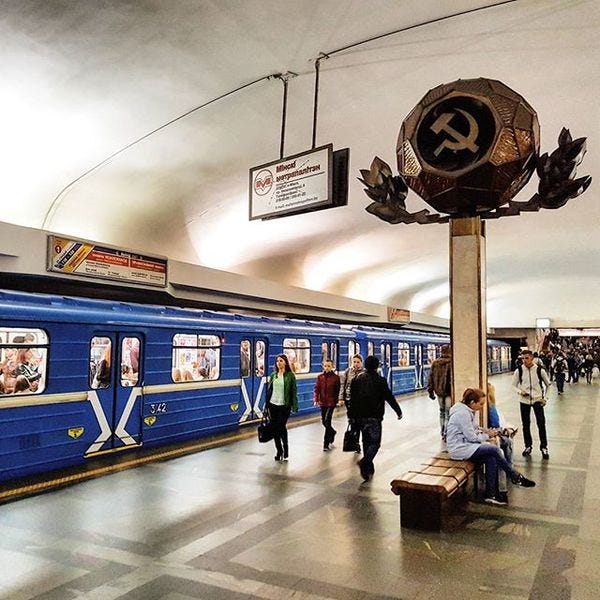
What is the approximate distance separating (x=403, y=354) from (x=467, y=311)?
12488 mm

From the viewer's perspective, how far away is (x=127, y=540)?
191 inches

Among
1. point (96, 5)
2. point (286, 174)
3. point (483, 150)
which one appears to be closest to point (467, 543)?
point (483, 150)

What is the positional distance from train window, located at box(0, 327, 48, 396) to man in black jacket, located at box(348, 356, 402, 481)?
12.3ft

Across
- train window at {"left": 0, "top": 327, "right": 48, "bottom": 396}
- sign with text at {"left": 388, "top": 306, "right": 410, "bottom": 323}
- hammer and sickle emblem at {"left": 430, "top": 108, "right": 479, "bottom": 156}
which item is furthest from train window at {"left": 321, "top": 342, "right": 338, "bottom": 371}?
hammer and sickle emblem at {"left": 430, "top": 108, "right": 479, "bottom": 156}

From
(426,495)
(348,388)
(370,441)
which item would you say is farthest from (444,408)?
(426,495)

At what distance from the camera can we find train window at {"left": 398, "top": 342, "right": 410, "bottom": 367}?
59.9 feet

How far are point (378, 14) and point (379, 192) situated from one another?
1.84 meters

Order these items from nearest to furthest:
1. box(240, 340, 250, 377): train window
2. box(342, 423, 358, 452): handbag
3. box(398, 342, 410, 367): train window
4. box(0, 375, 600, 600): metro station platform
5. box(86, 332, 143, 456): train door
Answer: box(0, 375, 600, 600): metro station platform, box(86, 332, 143, 456): train door, box(342, 423, 358, 452): handbag, box(240, 340, 250, 377): train window, box(398, 342, 410, 367): train window

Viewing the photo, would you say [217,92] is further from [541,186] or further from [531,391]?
[531,391]

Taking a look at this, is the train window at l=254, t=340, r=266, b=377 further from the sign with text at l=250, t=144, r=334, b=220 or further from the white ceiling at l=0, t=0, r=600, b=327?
the sign with text at l=250, t=144, r=334, b=220

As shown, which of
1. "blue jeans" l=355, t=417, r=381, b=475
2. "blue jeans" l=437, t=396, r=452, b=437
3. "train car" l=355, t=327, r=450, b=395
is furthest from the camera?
"train car" l=355, t=327, r=450, b=395

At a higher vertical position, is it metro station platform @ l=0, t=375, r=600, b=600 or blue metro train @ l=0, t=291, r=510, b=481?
blue metro train @ l=0, t=291, r=510, b=481

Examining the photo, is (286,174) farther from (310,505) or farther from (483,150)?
(310,505)

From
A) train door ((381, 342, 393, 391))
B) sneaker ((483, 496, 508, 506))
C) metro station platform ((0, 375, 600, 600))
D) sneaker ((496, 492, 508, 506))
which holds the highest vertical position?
train door ((381, 342, 393, 391))
